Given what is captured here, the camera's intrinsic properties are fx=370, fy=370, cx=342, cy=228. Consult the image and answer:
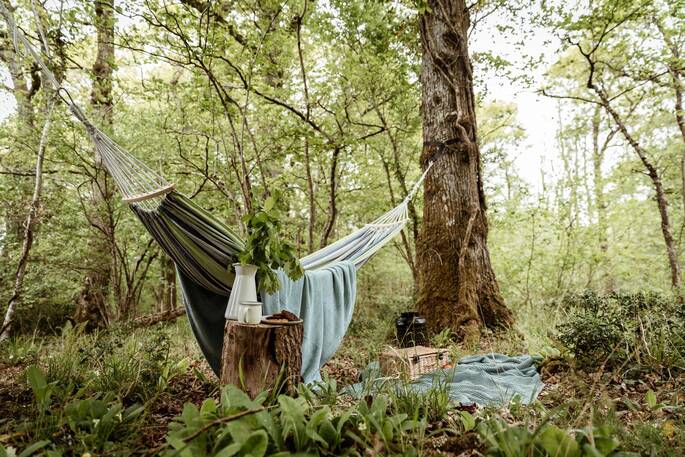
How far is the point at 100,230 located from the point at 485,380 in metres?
2.99

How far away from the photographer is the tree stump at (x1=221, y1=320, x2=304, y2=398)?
1.17 m

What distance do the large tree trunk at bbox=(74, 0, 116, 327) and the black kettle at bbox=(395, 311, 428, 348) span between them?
232 cm

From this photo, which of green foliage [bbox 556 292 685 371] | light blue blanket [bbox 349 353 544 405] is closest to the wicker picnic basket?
light blue blanket [bbox 349 353 544 405]

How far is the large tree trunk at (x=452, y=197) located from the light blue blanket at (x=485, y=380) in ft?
1.82

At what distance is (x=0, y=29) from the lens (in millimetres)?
2535

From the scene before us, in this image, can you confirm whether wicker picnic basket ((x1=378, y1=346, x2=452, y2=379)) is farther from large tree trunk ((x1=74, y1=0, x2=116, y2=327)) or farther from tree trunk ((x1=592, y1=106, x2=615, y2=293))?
tree trunk ((x1=592, y1=106, x2=615, y2=293))

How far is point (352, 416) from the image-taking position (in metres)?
0.97

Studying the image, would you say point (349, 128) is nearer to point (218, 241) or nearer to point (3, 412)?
point (218, 241)

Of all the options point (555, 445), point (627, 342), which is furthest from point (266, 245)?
point (627, 342)

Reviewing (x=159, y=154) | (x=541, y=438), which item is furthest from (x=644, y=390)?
(x=159, y=154)

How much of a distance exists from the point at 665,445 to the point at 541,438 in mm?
414

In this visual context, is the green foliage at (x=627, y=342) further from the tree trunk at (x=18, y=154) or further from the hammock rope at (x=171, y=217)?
the tree trunk at (x=18, y=154)

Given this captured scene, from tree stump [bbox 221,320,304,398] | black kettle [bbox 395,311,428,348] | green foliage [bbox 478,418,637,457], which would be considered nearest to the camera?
green foliage [bbox 478,418,637,457]

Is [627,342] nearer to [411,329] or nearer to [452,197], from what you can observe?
[411,329]
